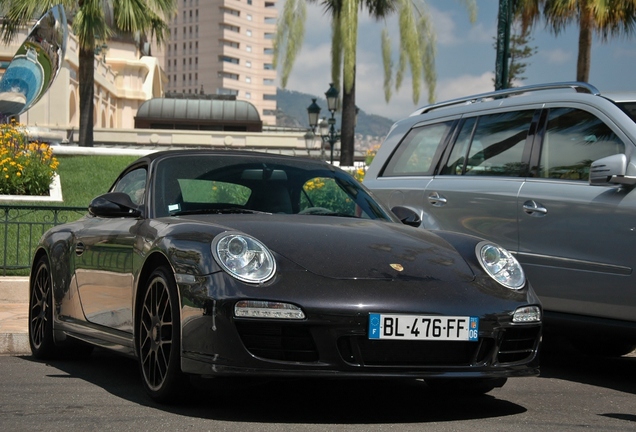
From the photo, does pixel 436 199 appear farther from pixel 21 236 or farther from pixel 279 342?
pixel 21 236

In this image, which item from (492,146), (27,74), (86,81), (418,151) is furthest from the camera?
(27,74)

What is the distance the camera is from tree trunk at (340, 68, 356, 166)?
103ft

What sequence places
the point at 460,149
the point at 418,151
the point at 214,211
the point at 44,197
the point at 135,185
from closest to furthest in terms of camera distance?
the point at 214,211
the point at 135,185
the point at 460,149
the point at 418,151
the point at 44,197

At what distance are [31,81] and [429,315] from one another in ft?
102

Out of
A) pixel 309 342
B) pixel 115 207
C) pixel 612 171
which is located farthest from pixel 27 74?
pixel 309 342

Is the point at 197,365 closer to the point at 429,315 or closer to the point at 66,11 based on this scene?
the point at 429,315

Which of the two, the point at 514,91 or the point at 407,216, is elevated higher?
the point at 514,91

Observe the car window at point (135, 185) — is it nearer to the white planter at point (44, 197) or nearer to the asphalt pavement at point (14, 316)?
the asphalt pavement at point (14, 316)

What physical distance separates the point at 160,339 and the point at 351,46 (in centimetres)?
2598

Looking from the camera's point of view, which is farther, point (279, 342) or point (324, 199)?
point (324, 199)

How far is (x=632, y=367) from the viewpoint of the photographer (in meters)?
8.10

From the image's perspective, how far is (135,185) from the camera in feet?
22.4

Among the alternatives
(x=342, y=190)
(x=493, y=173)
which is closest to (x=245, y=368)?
(x=342, y=190)

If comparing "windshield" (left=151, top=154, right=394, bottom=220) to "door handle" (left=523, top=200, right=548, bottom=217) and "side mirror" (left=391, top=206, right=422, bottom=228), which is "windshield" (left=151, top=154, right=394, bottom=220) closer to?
"side mirror" (left=391, top=206, right=422, bottom=228)
